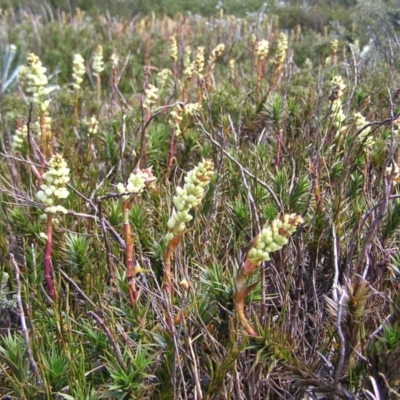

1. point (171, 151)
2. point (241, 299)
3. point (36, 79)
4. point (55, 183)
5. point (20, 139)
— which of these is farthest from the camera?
point (20, 139)

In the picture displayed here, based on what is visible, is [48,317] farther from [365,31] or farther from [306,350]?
[365,31]

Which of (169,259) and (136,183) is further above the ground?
(136,183)

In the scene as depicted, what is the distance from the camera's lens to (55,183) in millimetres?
1843

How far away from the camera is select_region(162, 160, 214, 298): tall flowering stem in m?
1.48

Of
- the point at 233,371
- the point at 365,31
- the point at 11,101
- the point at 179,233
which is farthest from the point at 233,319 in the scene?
the point at 365,31

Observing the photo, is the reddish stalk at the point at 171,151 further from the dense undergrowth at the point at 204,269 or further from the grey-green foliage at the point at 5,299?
the grey-green foliage at the point at 5,299

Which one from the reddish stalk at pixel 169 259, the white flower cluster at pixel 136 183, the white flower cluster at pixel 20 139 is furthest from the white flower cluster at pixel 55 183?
the white flower cluster at pixel 20 139

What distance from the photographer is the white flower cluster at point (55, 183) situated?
1.81m

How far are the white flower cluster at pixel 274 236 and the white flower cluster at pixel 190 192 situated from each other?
230 mm

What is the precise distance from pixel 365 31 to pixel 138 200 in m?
5.09

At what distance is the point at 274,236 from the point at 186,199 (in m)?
0.30

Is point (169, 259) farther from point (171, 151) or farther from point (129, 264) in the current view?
point (171, 151)

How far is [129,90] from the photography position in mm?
7074

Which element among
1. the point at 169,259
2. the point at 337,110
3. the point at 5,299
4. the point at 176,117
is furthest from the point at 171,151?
the point at 169,259
